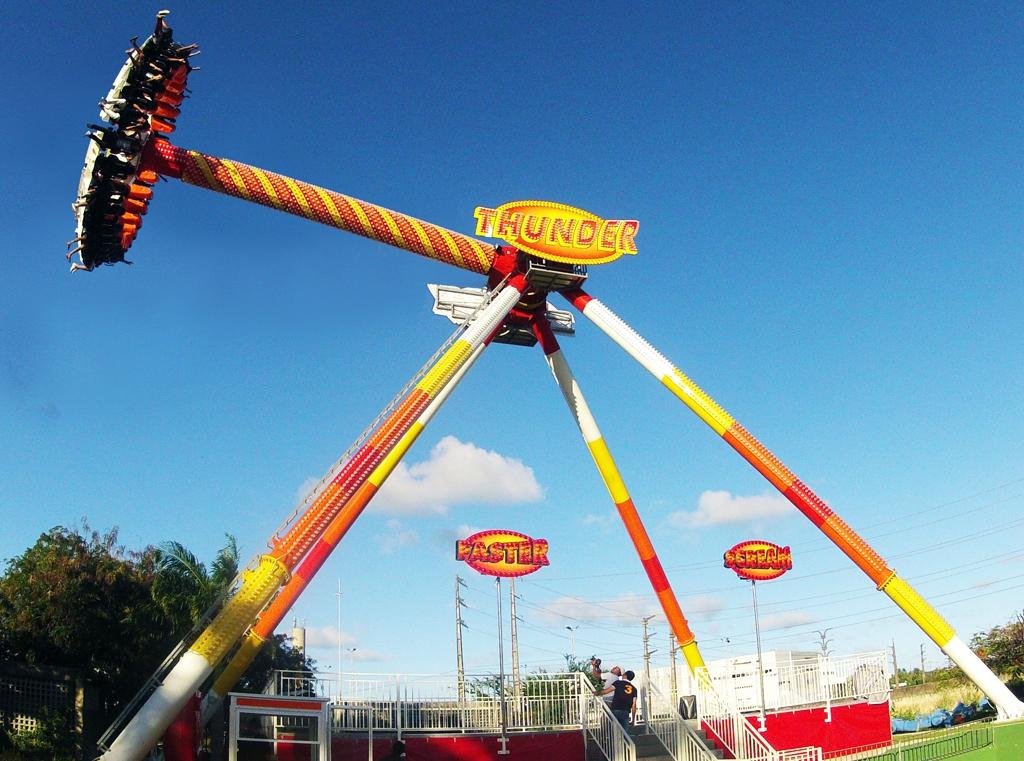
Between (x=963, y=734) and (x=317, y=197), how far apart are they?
64.3 feet

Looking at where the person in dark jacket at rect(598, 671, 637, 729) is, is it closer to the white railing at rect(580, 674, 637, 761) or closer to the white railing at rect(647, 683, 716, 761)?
the white railing at rect(580, 674, 637, 761)

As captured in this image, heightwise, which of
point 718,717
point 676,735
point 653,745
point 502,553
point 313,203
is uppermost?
point 313,203

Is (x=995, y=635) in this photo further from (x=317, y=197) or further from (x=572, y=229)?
(x=317, y=197)

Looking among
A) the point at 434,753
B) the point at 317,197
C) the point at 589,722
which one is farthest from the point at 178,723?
the point at 317,197

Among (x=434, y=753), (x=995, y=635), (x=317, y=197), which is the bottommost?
(x=434, y=753)

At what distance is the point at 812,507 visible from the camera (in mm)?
26688

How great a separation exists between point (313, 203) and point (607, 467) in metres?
12.2

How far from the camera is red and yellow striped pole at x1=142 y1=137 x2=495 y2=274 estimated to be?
22.8 metres

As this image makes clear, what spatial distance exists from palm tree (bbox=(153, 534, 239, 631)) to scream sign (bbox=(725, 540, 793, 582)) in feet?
46.7

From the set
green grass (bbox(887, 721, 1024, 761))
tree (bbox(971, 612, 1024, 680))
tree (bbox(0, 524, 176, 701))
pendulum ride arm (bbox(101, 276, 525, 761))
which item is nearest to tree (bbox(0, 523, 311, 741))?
tree (bbox(0, 524, 176, 701))

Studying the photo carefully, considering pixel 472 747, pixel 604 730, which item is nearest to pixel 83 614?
pixel 472 747

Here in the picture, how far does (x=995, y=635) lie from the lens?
38.5 m

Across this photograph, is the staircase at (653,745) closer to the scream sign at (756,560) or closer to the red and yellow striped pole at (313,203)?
the scream sign at (756,560)

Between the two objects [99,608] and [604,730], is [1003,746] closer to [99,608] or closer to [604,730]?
[604,730]
